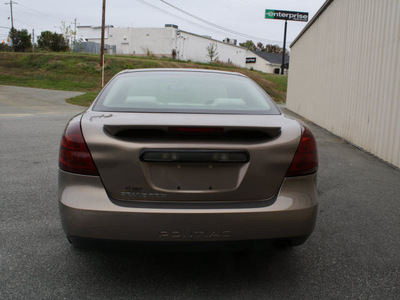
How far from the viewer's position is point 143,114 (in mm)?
2432

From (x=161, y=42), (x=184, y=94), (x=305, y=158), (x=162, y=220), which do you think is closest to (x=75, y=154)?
(x=162, y=220)

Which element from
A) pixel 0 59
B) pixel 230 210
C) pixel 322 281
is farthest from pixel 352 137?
pixel 0 59

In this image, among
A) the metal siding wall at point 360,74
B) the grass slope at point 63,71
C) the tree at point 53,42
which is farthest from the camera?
the tree at point 53,42

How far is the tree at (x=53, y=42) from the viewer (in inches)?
2002

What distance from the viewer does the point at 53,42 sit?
50.8m

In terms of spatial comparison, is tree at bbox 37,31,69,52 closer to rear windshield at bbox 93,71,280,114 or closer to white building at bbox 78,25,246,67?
white building at bbox 78,25,246,67

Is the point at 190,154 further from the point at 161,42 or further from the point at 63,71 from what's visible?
the point at 161,42

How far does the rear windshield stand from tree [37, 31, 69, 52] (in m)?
52.5

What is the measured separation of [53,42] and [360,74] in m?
49.6

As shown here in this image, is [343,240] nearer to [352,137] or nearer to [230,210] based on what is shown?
[230,210]

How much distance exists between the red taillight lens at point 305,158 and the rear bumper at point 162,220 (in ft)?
0.69

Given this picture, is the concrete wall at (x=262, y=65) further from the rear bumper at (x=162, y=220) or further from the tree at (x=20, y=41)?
the rear bumper at (x=162, y=220)

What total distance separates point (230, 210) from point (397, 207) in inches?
117

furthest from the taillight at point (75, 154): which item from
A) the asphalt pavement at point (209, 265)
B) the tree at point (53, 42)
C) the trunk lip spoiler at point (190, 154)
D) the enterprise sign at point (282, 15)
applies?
the enterprise sign at point (282, 15)
